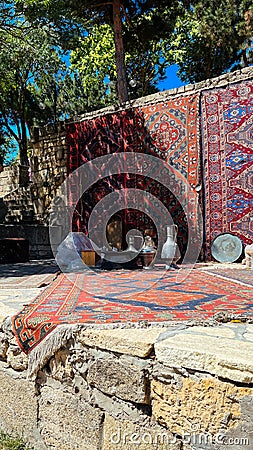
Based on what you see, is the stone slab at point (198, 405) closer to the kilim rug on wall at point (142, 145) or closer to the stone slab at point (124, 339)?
the stone slab at point (124, 339)

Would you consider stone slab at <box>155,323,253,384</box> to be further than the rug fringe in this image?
No

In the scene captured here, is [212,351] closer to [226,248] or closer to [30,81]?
[226,248]

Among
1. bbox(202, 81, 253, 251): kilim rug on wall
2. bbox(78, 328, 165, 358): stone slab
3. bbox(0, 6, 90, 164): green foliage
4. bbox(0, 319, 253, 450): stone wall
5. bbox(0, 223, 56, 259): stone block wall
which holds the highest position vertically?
bbox(0, 6, 90, 164): green foliage

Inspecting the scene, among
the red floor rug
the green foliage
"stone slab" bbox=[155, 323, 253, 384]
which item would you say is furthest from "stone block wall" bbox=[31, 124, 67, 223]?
"stone slab" bbox=[155, 323, 253, 384]

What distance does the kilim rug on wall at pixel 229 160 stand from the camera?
→ 6.55 m

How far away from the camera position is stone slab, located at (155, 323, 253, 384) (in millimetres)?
1362

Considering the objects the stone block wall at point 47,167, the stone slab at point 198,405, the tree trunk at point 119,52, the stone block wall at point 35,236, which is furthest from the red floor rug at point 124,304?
the tree trunk at point 119,52

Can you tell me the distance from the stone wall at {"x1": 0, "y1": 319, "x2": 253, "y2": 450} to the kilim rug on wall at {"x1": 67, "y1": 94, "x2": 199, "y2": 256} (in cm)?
530

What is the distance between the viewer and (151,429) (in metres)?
1.60

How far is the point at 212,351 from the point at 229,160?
5.64m

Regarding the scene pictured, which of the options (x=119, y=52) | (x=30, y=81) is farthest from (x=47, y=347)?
(x=30, y=81)

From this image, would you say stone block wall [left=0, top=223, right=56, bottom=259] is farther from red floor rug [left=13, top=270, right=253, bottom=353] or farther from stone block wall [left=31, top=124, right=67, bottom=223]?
red floor rug [left=13, top=270, right=253, bottom=353]

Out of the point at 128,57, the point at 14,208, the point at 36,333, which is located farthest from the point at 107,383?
the point at 128,57

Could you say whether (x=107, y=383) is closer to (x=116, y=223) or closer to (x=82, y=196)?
(x=116, y=223)
